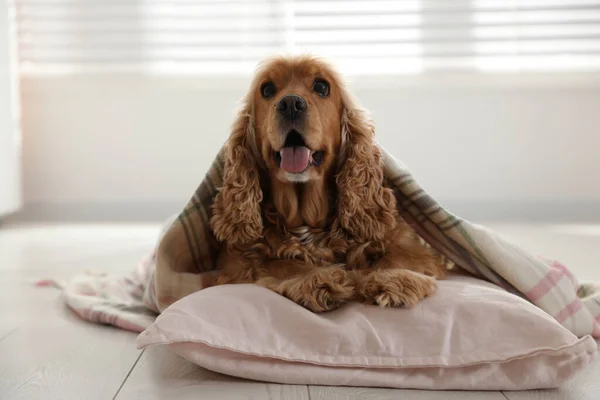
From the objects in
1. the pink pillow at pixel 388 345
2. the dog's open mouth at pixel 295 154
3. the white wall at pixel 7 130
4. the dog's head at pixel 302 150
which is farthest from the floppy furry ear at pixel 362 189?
the white wall at pixel 7 130

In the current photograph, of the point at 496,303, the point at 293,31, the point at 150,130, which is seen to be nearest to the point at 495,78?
the point at 293,31

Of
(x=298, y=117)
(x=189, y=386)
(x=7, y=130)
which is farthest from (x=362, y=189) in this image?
(x=7, y=130)

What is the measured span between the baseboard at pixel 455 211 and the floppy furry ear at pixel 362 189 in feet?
7.85

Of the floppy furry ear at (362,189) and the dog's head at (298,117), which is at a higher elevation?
the dog's head at (298,117)

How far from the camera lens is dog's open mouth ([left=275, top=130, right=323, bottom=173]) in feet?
5.32

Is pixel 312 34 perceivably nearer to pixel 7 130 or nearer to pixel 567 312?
pixel 7 130

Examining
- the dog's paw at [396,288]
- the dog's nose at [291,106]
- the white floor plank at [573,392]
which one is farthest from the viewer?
the dog's nose at [291,106]

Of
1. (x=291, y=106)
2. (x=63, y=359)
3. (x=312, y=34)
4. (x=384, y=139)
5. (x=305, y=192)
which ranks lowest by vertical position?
(x=63, y=359)

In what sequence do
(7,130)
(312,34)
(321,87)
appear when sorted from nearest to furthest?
(321,87)
(7,130)
(312,34)

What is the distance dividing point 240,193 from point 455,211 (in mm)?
2615

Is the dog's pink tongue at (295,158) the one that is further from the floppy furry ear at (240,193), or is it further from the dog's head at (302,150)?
the floppy furry ear at (240,193)

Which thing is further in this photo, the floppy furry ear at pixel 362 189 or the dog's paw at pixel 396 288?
the floppy furry ear at pixel 362 189

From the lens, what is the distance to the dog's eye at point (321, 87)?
1728 mm

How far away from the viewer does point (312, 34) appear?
13.3ft
